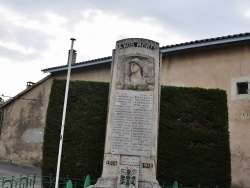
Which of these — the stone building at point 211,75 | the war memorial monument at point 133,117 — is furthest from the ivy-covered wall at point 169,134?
the stone building at point 211,75

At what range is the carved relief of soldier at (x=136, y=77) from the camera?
8.36m

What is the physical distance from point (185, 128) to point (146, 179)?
2403 mm

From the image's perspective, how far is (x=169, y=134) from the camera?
941 cm

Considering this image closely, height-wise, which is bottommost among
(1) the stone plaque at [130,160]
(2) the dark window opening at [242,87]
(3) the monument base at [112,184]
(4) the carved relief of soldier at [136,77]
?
(3) the monument base at [112,184]

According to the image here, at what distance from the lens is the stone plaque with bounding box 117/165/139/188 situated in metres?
7.60

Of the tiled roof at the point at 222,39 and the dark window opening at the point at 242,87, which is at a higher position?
the tiled roof at the point at 222,39

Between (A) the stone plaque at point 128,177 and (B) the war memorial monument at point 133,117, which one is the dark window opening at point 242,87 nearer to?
(B) the war memorial monument at point 133,117

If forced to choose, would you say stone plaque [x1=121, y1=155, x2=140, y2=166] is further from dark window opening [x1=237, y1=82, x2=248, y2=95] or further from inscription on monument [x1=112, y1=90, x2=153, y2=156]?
dark window opening [x1=237, y1=82, x2=248, y2=95]

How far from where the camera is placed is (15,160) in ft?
63.7

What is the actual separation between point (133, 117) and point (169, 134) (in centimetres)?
178

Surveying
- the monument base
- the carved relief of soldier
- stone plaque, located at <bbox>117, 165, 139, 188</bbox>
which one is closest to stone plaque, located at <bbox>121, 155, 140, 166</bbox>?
stone plaque, located at <bbox>117, 165, 139, 188</bbox>

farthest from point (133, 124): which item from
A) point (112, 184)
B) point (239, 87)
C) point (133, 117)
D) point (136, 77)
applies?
point (239, 87)

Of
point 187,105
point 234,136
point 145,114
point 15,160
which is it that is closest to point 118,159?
point 145,114

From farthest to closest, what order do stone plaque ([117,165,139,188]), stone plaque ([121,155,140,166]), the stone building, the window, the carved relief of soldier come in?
the window
the stone building
the carved relief of soldier
stone plaque ([121,155,140,166])
stone plaque ([117,165,139,188])
